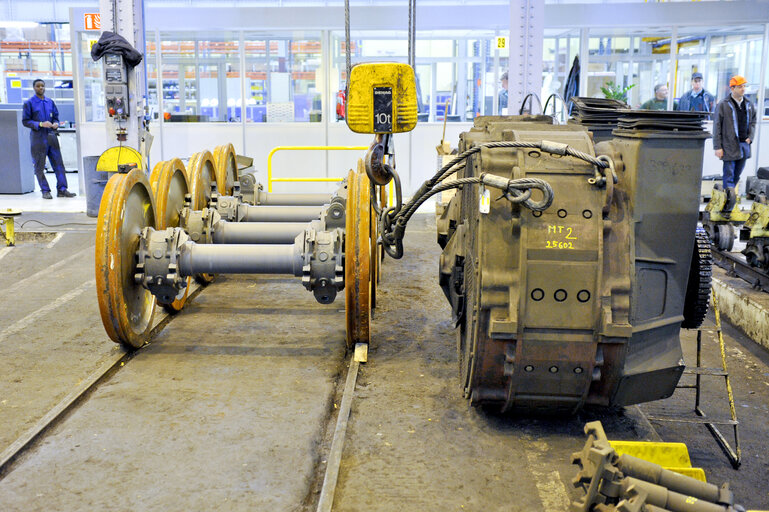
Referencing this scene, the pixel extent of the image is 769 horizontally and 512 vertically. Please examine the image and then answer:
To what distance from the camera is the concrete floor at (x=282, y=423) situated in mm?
3416

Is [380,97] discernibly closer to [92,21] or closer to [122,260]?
[122,260]

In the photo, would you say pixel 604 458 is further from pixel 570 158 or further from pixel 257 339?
pixel 257 339

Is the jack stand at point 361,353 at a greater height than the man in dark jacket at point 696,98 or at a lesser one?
lesser

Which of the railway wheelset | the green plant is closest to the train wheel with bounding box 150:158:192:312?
the railway wheelset

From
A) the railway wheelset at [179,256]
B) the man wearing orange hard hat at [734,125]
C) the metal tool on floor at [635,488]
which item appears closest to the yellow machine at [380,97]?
the railway wheelset at [179,256]

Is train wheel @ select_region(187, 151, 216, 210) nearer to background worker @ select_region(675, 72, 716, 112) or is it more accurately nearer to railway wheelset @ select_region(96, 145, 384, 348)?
railway wheelset @ select_region(96, 145, 384, 348)

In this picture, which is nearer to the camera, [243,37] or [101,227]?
[101,227]

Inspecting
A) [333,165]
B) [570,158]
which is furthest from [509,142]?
[333,165]

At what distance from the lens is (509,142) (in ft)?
12.5

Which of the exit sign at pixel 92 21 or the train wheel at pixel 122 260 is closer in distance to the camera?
the train wheel at pixel 122 260

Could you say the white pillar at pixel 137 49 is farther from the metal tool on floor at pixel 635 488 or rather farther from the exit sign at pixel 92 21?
the metal tool on floor at pixel 635 488

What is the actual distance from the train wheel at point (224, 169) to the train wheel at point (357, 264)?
10.5 ft

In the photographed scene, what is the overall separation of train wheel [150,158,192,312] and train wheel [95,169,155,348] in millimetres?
366

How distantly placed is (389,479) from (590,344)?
3.67ft
